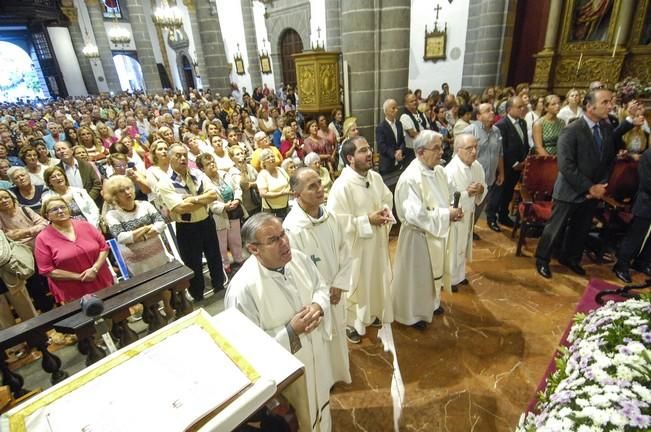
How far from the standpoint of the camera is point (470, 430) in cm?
248

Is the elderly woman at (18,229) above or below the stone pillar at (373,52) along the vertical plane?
below

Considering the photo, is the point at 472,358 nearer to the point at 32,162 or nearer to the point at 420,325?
the point at 420,325

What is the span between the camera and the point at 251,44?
17.6 metres

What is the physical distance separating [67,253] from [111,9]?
107 feet

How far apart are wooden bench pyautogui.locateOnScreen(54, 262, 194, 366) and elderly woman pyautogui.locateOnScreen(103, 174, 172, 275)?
1.37 m

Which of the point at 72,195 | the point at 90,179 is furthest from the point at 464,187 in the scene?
the point at 90,179

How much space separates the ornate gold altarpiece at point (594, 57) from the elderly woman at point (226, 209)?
28.3ft

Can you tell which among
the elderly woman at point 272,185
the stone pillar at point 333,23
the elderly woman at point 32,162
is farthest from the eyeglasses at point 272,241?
the stone pillar at point 333,23

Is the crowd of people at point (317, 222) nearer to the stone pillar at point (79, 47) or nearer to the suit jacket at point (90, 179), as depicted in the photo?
the suit jacket at point (90, 179)

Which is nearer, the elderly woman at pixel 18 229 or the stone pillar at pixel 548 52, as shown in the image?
the elderly woman at pixel 18 229

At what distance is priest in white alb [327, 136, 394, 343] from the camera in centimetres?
296

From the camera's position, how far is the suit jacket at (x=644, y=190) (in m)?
3.56

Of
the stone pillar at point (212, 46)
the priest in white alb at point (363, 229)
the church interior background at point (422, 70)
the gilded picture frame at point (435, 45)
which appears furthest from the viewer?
the stone pillar at point (212, 46)

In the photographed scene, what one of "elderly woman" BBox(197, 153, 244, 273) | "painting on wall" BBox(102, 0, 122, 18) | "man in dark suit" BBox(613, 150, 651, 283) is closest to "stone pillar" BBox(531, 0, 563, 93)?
"man in dark suit" BBox(613, 150, 651, 283)
